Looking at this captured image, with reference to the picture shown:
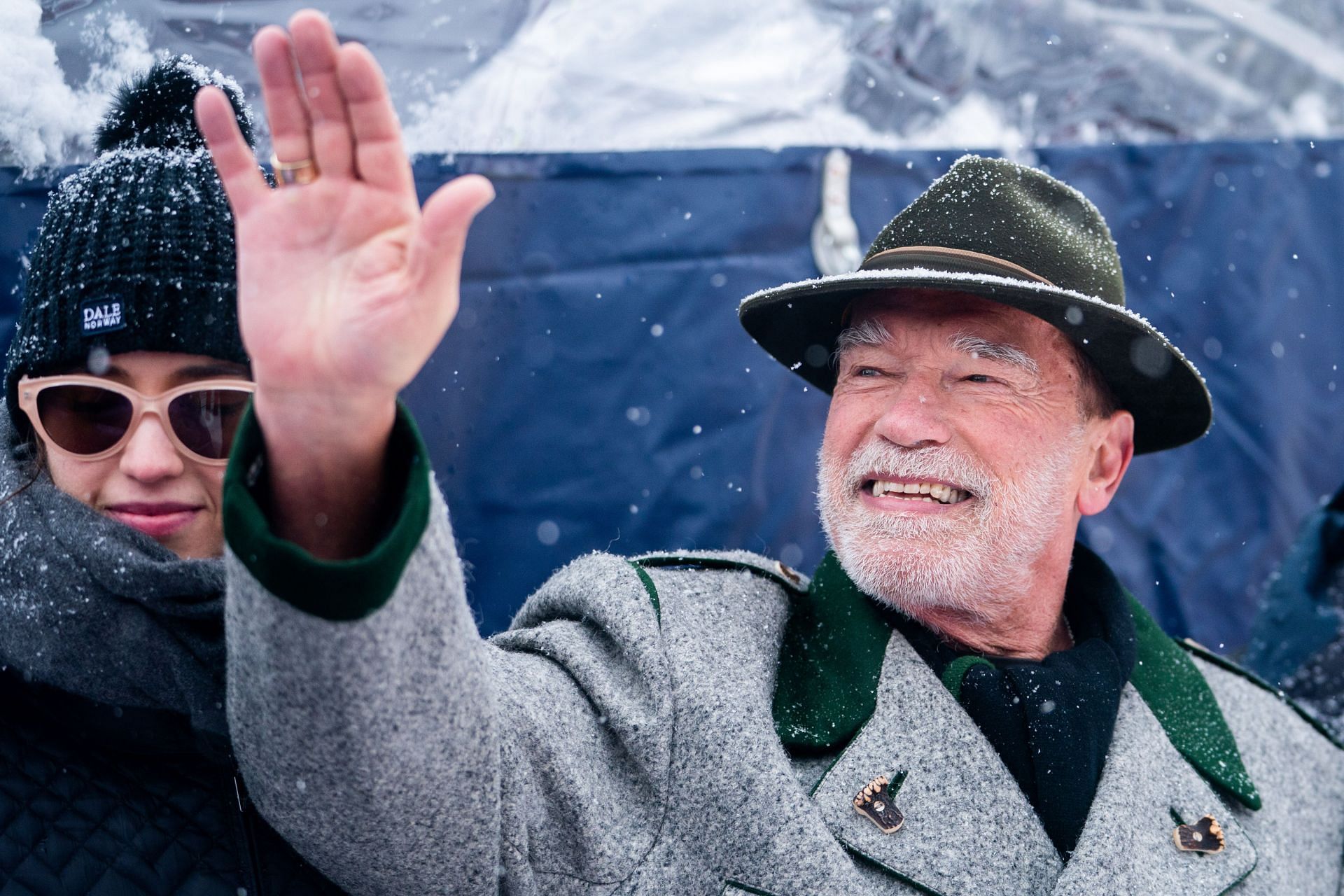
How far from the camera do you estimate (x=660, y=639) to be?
7.23 ft

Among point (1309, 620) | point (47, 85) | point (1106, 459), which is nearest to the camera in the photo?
point (47, 85)

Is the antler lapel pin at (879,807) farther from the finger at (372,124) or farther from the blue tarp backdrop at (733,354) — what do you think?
the finger at (372,124)

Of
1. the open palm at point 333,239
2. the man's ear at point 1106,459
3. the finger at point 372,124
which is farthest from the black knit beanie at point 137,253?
the man's ear at point 1106,459

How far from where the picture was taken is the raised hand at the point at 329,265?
137 cm

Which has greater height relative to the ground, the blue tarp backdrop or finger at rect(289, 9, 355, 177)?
finger at rect(289, 9, 355, 177)

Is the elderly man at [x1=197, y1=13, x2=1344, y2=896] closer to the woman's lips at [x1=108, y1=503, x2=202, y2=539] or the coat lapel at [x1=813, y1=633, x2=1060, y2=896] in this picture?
the coat lapel at [x1=813, y1=633, x2=1060, y2=896]

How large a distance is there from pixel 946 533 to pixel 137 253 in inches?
63.4

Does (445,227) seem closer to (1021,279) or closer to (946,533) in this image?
(946,533)

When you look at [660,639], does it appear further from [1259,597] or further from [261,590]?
[1259,597]

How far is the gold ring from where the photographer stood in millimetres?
1403

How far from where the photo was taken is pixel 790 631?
2584mm

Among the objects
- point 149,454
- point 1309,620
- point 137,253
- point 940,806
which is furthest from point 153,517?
point 1309,620

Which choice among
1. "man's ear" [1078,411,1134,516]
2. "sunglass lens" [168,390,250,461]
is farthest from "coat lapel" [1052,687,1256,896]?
"sunglass lens" [168,390,250,461]

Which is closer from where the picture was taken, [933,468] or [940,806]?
[940,806]
